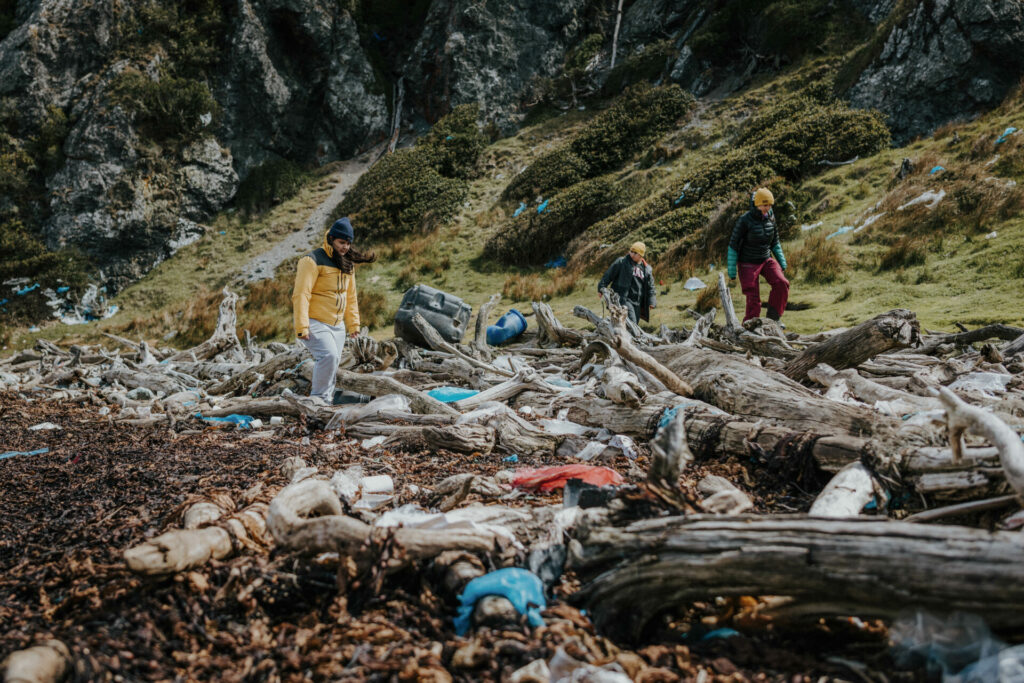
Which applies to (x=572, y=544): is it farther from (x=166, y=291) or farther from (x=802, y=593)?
(x=166, y=291)

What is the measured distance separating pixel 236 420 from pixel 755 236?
22.9ft

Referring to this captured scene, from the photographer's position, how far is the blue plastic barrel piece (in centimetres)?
932

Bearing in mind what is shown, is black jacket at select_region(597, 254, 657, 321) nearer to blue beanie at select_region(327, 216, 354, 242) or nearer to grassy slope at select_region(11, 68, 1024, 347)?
grassy slope at select_region(11, 68, 1024, 347)

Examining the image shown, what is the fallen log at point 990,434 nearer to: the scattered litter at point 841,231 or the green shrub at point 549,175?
the scattered litter at point 841,231

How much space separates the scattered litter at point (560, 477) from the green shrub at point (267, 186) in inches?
1074

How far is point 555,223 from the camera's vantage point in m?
17.2

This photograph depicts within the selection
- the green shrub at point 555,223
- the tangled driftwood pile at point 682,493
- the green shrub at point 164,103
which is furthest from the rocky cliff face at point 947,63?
the green shrub at point 164,103

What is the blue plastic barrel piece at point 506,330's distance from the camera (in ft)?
30.6

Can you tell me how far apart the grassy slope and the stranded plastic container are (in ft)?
9.25

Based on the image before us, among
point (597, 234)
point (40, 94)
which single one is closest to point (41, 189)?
point (40, 94)

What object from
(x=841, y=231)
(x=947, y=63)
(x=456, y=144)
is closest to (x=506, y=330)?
(x=841, y=231)

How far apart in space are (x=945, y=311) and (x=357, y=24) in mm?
33514

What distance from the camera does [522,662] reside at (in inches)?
62.7

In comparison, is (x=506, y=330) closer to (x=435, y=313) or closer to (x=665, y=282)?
(x=435, y=313)
